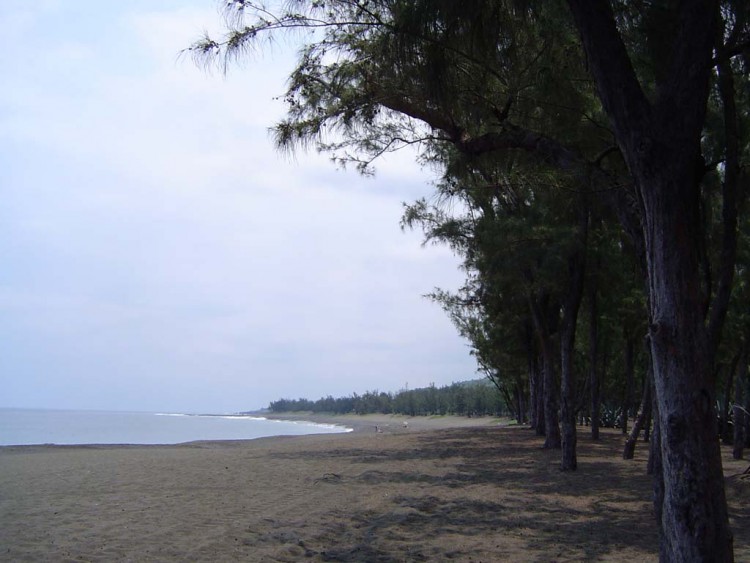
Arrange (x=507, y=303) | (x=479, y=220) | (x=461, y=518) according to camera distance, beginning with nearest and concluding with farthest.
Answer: (x=461, y=518) < (x=479, y=220) < (x=507, y=303)

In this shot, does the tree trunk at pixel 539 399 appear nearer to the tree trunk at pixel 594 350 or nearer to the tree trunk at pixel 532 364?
the tree trunk at pixel 532 364

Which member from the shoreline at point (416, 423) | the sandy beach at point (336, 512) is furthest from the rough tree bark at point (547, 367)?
the shoreline at point (416, 423)

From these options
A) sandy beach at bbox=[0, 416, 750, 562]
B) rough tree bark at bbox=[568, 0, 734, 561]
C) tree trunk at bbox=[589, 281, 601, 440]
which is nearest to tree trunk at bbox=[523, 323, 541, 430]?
tree trunk at bbox=[589, 281, 601, 440]

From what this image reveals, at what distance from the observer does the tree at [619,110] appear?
4445 mm

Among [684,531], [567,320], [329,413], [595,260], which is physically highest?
[595,260]

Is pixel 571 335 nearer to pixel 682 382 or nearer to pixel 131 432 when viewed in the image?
pixel 682 382

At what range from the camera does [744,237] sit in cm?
1351

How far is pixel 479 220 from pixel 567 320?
3.11m

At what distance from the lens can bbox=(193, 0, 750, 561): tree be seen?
4.45 metres

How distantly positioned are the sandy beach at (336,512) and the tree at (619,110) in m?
2.60

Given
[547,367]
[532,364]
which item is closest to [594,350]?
[547,367]

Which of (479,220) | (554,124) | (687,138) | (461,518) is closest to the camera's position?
(687,138)

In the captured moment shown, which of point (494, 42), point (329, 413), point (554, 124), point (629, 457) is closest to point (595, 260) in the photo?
point (629, 457)

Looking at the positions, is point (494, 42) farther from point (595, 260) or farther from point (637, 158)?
point (595, 260)
